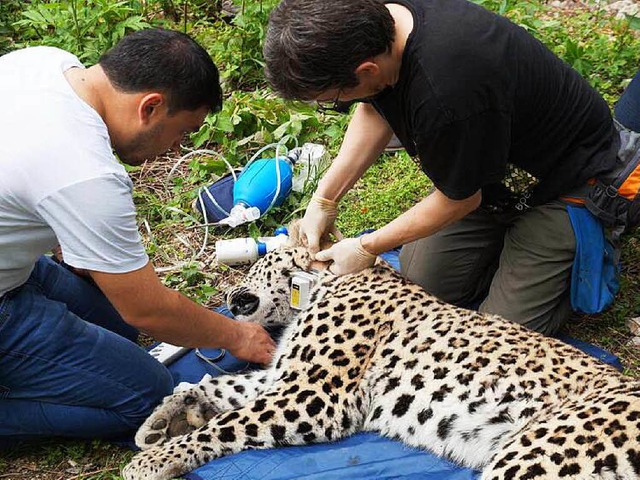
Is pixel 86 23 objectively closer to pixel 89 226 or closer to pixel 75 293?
pixel 75 293

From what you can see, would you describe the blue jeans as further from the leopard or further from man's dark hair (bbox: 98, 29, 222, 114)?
man's dark hair (bbox: 98, 29, 222, 114)

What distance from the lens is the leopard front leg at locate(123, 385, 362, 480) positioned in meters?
4.11

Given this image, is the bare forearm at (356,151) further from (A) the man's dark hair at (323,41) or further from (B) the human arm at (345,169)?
(A) the man's dark hair at (323,41)

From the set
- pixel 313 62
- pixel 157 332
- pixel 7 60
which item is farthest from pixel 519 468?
pixel 7 60

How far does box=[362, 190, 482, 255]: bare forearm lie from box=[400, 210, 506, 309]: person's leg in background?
92 centimetres

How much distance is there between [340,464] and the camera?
→ 411 centimetres

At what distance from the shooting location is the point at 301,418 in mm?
4156

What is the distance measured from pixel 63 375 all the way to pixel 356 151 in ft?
7.15

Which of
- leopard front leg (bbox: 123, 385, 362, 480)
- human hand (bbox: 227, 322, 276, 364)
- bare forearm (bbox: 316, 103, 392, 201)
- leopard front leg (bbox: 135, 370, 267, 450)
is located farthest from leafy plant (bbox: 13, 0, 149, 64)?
leopard front leg (bbox: 123, 385, 362, 480)

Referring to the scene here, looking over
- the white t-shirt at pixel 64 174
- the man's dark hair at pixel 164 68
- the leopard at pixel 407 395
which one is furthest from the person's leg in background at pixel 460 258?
the white t-shirt at pixel 64 174

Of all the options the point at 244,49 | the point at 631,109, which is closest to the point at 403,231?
the point at 631,109

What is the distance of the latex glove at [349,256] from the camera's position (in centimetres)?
468

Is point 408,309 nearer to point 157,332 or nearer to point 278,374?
point 278,374

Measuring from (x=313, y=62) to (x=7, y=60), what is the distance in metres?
1.38
